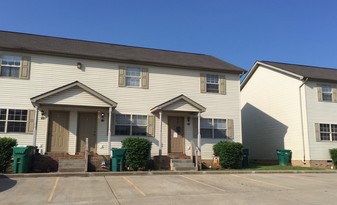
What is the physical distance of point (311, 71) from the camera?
23375 millimetres

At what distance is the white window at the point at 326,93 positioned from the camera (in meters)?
21.7

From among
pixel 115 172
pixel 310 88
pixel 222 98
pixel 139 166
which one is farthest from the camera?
pixel 310 88

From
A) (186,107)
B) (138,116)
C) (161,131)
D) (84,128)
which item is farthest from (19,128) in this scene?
(186,107)

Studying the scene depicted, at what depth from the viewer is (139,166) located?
15758 mm

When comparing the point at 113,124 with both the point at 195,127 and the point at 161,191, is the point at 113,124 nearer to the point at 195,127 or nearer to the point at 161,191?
the point at 195,127

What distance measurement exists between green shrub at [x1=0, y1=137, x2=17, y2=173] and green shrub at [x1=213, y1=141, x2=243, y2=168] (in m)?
10.2

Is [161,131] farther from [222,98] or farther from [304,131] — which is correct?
[304,131]

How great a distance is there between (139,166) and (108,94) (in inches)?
172

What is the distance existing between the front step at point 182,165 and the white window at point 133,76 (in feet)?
15.7

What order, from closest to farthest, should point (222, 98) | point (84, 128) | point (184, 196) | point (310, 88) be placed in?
point (184, 196) < point (84, 128) < point (222, 98) < point (310, 88)

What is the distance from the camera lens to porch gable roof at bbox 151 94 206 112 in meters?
17.6

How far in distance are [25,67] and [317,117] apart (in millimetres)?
17447

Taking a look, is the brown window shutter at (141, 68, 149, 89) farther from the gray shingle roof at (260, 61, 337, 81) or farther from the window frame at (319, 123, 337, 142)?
the window frame at (319, 123, 337, 142)

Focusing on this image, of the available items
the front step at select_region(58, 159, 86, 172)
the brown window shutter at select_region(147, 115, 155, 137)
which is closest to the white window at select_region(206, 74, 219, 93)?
the brown window shutter at select_region(147, 115, 155, 137)
